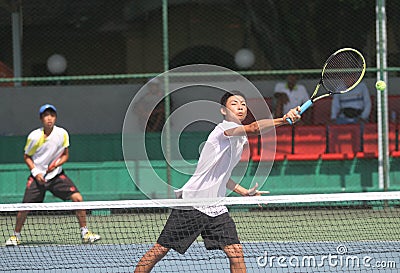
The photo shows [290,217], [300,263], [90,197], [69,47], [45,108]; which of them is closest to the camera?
[300,263]

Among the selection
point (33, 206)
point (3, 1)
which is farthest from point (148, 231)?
point (3, 1)

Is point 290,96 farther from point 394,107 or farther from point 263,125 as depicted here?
point 263,125

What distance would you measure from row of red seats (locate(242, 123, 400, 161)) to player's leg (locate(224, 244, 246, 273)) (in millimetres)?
5208

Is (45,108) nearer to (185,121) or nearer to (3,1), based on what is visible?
(185,121)

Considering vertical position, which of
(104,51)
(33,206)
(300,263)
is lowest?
(300,263)

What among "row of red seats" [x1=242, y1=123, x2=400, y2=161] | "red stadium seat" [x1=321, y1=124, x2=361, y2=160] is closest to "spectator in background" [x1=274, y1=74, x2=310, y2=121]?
"row of red seats" [x1=242, y1=123, x2=400, y2=161]

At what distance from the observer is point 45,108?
8.58 meters

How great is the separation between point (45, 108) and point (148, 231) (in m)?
1.54

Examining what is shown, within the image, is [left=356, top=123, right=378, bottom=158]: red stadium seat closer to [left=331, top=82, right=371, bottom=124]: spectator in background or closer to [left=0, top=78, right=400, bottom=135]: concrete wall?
[left=331, top=82, right=371, bottom=124]: spectator in background

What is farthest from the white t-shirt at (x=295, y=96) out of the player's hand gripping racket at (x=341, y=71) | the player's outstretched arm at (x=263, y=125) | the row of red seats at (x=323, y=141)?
the player's outstretched arm at (x=263, y=125)

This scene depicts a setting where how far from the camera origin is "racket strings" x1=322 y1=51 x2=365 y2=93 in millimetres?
6460

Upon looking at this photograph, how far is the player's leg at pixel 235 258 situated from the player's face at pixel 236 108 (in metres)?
0.79

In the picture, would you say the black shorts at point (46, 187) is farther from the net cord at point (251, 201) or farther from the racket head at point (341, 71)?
the racket head at point (341, 71)

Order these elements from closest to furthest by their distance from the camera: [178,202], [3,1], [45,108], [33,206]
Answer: [178,202] → [33,206] → [45,108] → [3,1]
